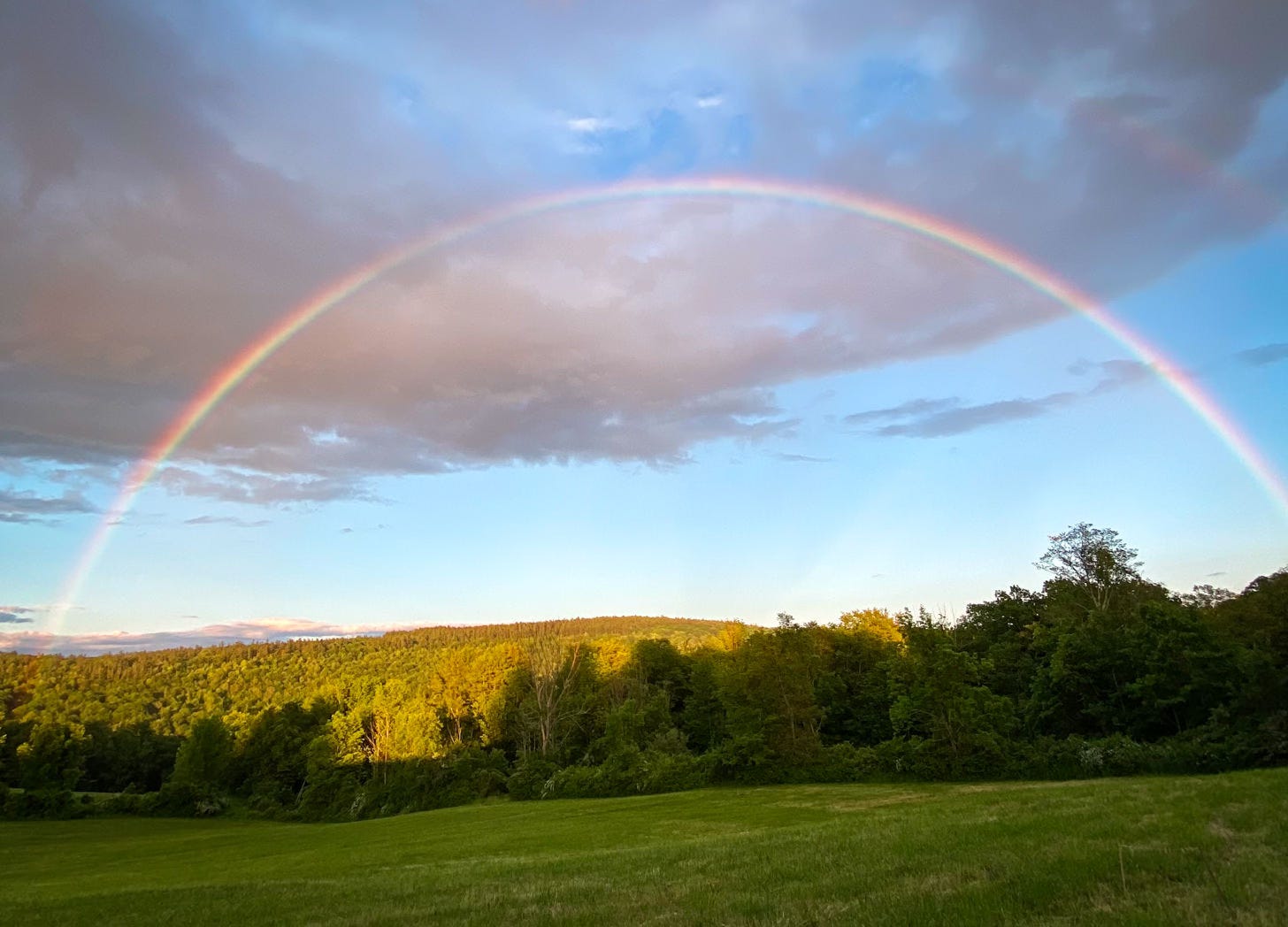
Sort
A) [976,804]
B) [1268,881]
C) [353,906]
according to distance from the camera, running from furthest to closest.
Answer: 1. [976,804]
2. [353,906]
3. [1268,881]

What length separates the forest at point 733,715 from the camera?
129 ft

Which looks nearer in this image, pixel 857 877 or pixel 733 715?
pixel 857 877

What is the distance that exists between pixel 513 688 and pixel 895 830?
255 feet

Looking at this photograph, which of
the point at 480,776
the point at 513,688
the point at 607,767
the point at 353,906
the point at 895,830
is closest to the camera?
the point at 353,906

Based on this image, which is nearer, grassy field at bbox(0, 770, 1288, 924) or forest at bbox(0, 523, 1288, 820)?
grassy field at bbox(0, 770, 1288, 924)

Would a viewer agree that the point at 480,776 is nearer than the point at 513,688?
Yes

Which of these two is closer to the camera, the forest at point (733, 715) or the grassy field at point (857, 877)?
the grassy field at point (857, 877)

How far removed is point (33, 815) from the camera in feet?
255

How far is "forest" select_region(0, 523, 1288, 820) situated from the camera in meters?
39.4

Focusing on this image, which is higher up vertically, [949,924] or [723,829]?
[949,924]

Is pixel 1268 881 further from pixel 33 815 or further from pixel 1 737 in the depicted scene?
pixel 1 737

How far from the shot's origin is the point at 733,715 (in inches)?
1969

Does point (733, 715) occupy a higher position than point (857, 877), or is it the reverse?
point (857, 877)

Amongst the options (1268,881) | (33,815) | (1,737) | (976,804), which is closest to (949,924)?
(1268,881)
